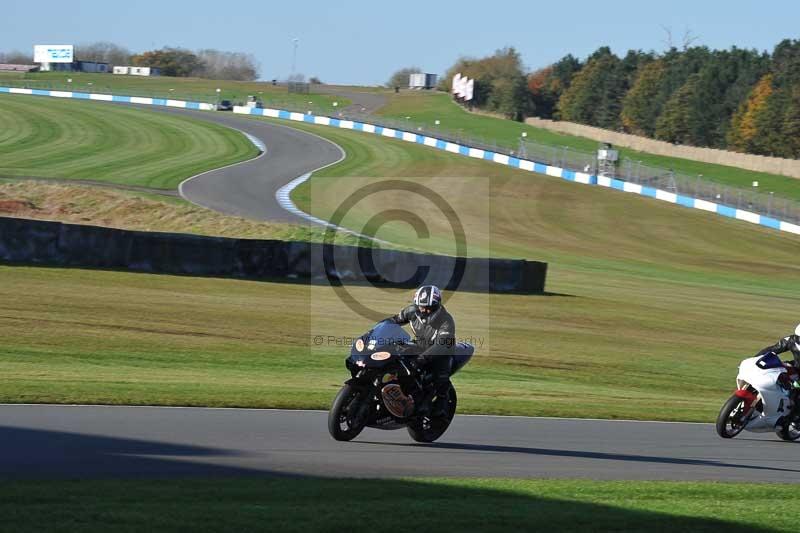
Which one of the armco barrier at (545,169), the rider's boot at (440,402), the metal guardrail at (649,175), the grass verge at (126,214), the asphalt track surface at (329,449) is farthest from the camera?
the metal guardrail at (649,175)

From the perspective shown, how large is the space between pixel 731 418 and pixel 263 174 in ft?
148

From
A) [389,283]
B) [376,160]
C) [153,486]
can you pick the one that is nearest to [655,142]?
[376,160]

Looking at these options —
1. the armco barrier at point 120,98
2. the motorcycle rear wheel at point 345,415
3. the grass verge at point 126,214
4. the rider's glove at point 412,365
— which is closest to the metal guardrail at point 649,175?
the armco barrier at point 120,98

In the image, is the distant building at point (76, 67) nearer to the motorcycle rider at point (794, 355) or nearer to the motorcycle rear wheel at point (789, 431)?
the motorcycle rider at point (794, 355)

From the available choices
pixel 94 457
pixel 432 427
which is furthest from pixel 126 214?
pixel 94 457

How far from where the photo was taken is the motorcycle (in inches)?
451

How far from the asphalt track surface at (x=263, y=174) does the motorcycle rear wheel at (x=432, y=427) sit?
29714mm

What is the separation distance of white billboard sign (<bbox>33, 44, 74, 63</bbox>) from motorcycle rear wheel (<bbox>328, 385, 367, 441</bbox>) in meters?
186

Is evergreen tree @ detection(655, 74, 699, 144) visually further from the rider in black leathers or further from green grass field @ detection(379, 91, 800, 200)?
the rider in black leathers

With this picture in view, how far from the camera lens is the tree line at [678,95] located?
102 metres

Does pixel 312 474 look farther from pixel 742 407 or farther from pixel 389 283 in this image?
pixel 389 283

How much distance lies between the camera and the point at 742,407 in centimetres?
1469

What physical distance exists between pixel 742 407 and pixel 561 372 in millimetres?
6046

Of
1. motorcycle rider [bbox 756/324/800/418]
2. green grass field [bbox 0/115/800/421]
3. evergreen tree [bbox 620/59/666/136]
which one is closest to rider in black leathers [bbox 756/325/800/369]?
motorcycle rider [bbox 756/324/800/418]
